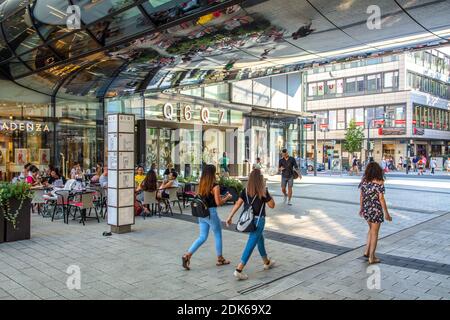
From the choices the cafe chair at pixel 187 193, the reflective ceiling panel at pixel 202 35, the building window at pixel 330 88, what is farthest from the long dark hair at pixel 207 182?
the building window at pixel 330 88

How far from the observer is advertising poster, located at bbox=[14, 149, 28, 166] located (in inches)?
635

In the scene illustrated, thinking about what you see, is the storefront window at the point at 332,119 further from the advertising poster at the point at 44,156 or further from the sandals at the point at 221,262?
the sandals at the point at 221,262

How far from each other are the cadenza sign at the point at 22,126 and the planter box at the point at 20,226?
360 inches

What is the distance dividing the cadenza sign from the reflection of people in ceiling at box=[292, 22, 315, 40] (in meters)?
11.8

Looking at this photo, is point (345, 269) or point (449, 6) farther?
point (449, 6)

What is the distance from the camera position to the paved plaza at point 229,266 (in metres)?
5.12

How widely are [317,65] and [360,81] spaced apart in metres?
48.9

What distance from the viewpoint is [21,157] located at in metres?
16.2

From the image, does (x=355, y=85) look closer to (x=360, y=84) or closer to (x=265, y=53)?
(x=360, y=84)

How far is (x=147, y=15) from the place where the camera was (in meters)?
8.30

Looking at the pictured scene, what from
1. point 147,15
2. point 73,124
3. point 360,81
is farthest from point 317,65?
point 360,81
